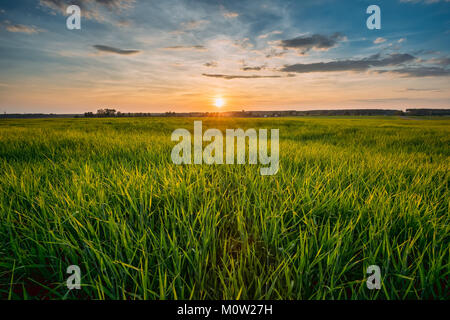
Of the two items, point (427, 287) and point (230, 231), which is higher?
point (230, 231)

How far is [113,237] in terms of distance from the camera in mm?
1366

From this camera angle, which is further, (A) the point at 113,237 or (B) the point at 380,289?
(A) the point at 113,237

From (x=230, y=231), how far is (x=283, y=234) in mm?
388

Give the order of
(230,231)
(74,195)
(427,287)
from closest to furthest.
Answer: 1. (427,287)
2. (230,231)
3. (74,195)

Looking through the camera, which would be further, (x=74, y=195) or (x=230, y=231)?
(x=74, y=195)

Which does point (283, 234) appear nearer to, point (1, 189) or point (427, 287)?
point (427, 287)

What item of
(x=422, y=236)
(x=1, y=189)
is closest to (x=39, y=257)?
(x=1, y=189)

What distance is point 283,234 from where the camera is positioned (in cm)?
145

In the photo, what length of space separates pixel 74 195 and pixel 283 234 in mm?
1877
